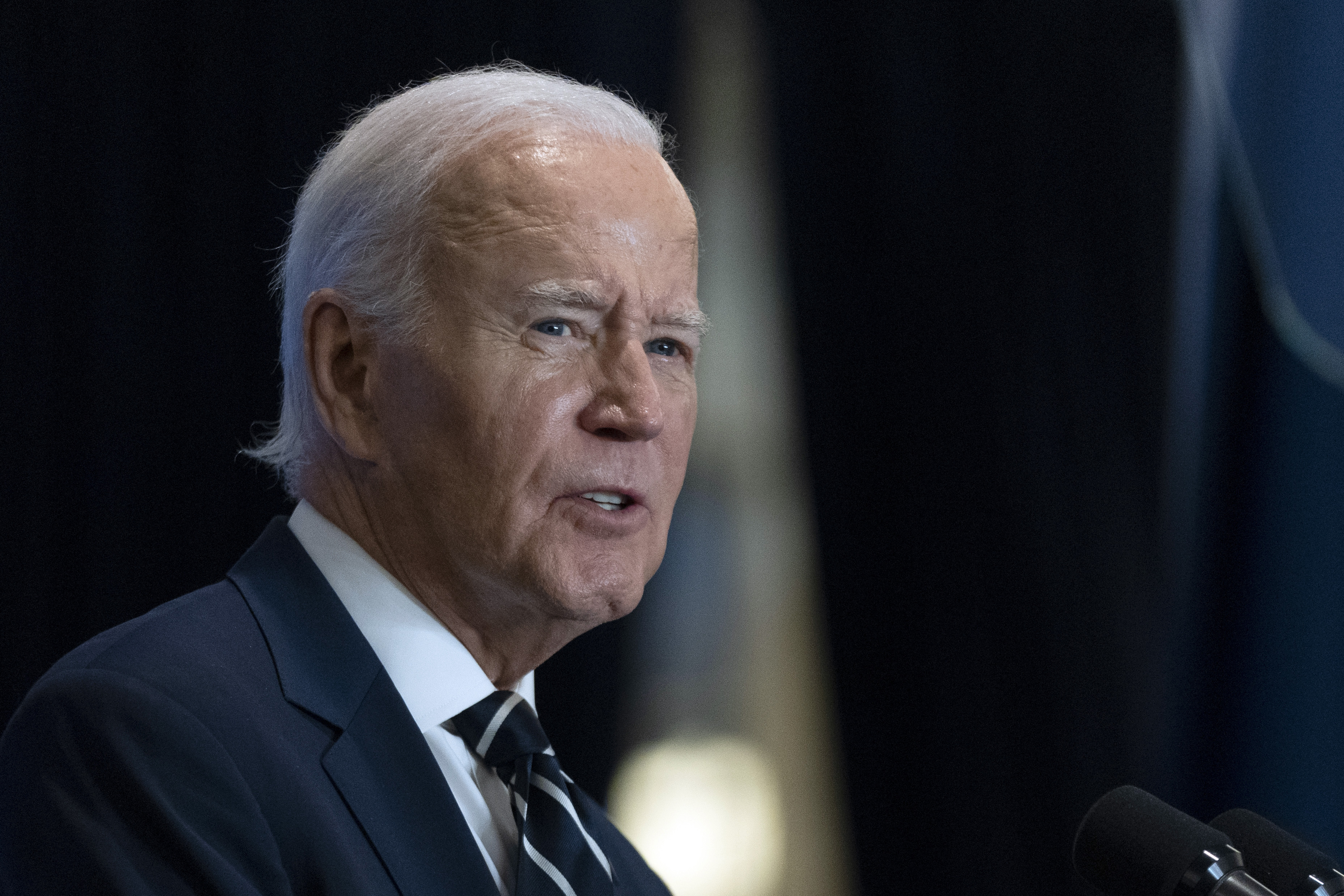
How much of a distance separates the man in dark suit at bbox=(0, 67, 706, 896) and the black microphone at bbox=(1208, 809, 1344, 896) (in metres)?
0.57

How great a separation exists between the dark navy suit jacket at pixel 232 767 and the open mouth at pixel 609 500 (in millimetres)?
269

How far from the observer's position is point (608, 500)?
1242 millimetres

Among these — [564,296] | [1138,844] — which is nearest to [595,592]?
[564,296]

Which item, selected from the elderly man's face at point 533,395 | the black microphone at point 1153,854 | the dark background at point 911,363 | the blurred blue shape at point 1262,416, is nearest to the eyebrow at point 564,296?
the elderly man's face at point 533,395

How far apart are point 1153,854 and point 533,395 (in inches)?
27.1

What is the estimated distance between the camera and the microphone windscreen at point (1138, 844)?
2.73ft

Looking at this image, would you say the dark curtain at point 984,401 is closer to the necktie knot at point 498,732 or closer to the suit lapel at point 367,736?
the necktie knot at point 498,732

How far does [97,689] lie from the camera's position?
2.99ft

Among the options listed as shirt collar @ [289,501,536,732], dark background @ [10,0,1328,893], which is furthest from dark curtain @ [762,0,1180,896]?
shirt collar @ [289,501,536,732]

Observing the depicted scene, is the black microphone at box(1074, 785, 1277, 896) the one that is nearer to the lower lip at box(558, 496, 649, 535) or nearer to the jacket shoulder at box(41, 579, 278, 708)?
the lower lip at box(558, 496, 649, 535)

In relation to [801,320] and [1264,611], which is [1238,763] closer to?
[1264,611]

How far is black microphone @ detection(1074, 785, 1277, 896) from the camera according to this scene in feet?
2.67

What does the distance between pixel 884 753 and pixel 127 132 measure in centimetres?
176

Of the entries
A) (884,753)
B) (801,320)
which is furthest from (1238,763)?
(801,320)
